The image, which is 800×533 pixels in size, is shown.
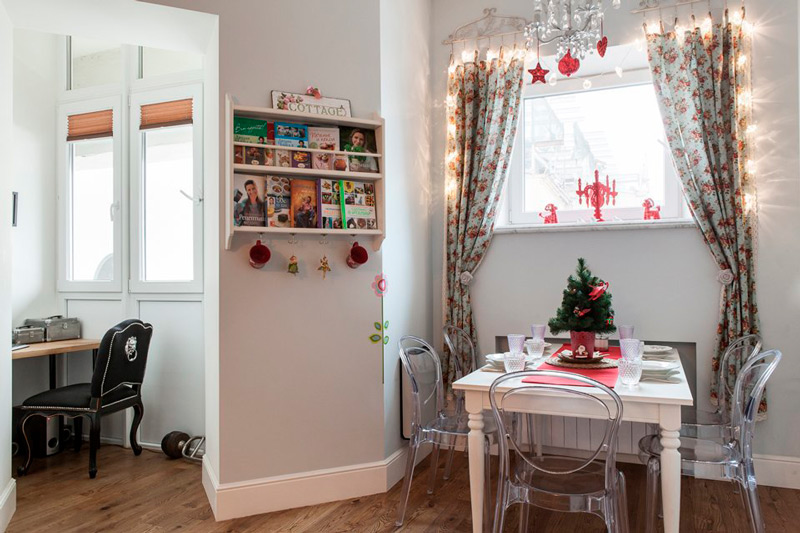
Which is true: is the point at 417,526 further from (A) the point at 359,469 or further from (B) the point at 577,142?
(B) the point at 577,142

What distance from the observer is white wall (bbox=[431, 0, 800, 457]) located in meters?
2.91

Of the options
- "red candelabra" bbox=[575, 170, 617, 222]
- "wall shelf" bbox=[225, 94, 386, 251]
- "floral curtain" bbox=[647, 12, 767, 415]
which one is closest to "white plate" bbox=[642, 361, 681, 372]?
"floral curtain" bbox=[647, 12, 767, 415]

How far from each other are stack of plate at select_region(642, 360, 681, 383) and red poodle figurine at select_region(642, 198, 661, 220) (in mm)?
1091

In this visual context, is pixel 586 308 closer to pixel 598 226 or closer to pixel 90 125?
pixel 598 226

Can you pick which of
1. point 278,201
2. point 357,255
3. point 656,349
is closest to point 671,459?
point 656,349

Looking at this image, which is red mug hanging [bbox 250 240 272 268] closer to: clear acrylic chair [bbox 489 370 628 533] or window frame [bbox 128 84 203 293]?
window frame [bbox 128 84 203 293]

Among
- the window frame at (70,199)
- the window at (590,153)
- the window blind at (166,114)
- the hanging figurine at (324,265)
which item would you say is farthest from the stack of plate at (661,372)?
the window frame at (70,199)

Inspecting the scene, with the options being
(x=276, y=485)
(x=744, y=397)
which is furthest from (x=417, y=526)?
(x=744, y=397)

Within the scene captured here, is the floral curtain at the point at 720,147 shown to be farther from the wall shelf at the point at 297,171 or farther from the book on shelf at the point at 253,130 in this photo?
the book on shelf at the point at 253,130

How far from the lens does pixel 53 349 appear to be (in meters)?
3.39

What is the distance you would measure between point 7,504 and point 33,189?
6.75 ft

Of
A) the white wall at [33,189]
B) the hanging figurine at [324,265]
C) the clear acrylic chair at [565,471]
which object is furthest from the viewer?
the white wall at [33,189]

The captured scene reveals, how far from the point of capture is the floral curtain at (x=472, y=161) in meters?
3.43

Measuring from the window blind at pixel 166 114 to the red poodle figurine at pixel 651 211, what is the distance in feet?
9.00
